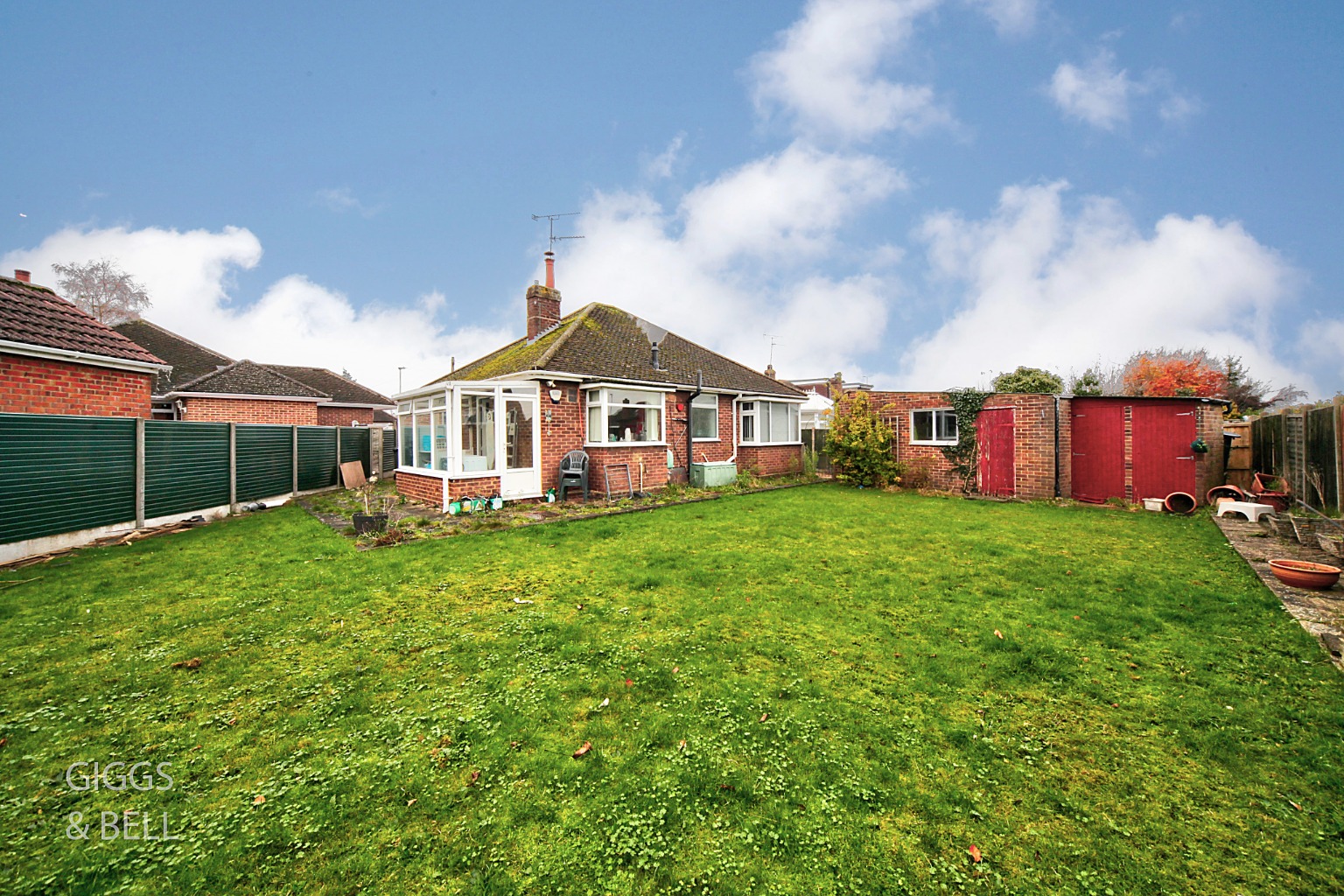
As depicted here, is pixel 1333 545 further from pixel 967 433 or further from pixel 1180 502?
pixel 967 433

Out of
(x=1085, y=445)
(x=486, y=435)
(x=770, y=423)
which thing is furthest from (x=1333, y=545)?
(x=486, y=435)

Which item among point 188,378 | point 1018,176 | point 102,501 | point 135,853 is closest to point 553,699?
point 135,853

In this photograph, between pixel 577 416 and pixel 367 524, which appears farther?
pixel 577 416

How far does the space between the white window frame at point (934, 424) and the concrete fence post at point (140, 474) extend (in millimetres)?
17927

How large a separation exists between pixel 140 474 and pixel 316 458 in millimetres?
6278

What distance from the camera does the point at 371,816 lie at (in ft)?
7.41

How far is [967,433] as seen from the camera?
536 inches

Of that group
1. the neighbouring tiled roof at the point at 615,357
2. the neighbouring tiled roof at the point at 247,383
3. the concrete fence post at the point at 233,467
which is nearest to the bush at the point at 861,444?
the neighbouring tiled roof at the point at 615,357

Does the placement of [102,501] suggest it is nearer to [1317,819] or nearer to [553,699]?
[553,699]

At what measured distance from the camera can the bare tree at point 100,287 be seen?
25.2 meters

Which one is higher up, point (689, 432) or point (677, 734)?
point (689, 432)

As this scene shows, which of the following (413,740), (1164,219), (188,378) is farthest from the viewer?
(188,378)

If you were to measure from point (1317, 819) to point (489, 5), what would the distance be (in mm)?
18992

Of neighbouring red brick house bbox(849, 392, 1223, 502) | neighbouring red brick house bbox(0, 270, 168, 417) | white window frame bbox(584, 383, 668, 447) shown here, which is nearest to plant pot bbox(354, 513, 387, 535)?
neighbouring red brick house bbox(0, 270, 168, 417)
